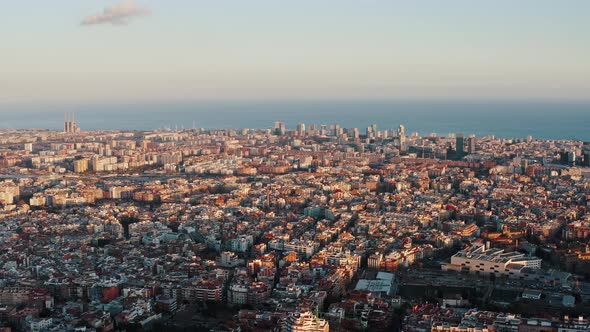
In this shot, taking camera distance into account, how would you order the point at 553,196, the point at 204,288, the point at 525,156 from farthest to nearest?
the point at 525,156 → the point at 553,196 → the point at 204,288

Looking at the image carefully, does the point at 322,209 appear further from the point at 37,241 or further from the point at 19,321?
the point at 19,321

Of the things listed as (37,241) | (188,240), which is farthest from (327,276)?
(37,241)

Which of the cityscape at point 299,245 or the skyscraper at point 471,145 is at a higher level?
the skyscraper at point 471,145

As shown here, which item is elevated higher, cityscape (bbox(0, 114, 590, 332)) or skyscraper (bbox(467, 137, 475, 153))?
skyscraper (bbox(467, 137, 475, 153))

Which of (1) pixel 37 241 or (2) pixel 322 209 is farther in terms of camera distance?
(2) pixel 322 209

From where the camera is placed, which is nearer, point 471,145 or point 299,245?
point 299,245

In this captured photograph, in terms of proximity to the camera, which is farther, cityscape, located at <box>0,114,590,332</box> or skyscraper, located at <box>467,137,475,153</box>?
skyscraper, located at <box>467,137,475,153</box>

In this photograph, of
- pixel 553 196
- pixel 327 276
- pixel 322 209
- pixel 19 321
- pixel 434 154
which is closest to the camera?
pixel 19 321

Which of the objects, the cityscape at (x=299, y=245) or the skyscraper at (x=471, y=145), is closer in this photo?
the cityscape at (x=299, y=245)
